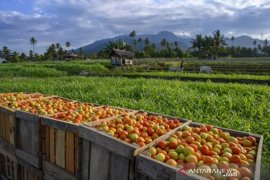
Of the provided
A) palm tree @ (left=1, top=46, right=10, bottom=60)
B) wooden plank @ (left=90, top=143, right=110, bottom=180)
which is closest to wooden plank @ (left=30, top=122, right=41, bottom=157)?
wooden plank @ (left=90, top=143, right=110, bottom=180)

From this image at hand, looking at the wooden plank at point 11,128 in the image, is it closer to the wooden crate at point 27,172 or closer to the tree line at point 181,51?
the wooden crate at point 27,172

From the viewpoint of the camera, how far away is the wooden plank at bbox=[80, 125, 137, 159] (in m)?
2.72

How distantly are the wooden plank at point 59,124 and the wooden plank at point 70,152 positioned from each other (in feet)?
0.28

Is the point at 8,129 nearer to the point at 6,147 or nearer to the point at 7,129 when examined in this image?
the point at 7,129

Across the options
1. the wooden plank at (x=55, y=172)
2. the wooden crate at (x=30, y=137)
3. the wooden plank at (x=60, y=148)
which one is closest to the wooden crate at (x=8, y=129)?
the wooden crate at (x=30, y=137)

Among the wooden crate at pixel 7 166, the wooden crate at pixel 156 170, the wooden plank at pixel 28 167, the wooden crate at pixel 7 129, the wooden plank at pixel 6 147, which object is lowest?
the wooden crate at pixel 7 166

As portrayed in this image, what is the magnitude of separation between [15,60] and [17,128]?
7428 centimetres

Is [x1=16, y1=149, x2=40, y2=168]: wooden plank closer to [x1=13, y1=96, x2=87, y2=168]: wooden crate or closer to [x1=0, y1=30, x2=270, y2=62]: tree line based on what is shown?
[x1=13, y1=96, x2=87, y2=168]: wooden crate

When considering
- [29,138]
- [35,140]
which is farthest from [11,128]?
Answer: [35,140]

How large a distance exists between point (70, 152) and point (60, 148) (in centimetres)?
22

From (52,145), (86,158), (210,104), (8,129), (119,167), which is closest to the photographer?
(119,167)

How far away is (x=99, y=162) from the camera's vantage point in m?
3.12

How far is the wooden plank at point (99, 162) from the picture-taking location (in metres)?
3.01

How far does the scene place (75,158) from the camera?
3.63 meters
